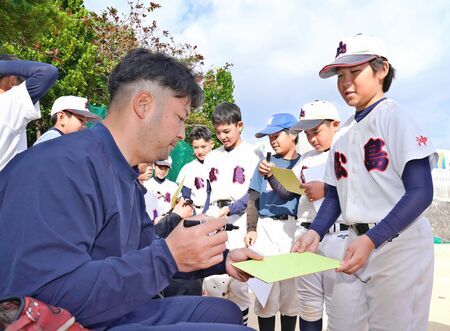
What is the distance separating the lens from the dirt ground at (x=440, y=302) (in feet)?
14.6

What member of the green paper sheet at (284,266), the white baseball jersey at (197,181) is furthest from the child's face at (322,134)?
the green paper sheet at (284,266)

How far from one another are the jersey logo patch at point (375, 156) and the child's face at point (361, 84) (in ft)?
0.81

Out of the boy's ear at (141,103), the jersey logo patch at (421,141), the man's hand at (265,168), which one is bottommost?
the man's hand at (265,168)

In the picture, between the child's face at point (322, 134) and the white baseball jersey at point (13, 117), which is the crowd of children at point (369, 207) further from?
the white baseball jersey at point (13, 117)

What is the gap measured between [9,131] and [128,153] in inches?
73.3

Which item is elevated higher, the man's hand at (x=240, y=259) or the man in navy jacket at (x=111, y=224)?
the man in navy jacket at (x=111, y=224)

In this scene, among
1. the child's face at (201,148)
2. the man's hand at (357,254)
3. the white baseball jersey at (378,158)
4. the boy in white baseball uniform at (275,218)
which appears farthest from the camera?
the child's face at (201,148)

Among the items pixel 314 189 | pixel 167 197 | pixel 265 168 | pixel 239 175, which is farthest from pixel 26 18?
pixel 314 189

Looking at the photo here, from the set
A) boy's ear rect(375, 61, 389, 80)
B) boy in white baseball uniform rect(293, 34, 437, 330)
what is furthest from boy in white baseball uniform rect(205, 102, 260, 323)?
boy's ear rect(375, 61, 389, 80)

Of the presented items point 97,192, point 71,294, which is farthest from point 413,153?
point 71,294

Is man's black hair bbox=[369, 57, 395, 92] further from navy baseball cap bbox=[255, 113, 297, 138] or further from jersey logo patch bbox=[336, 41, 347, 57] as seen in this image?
navy baseball cap bbox=[255, 113, 297, 138]

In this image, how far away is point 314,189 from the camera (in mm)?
3418

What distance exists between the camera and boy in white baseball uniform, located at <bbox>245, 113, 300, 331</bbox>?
412cm

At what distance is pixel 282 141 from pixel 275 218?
76 centimetres
